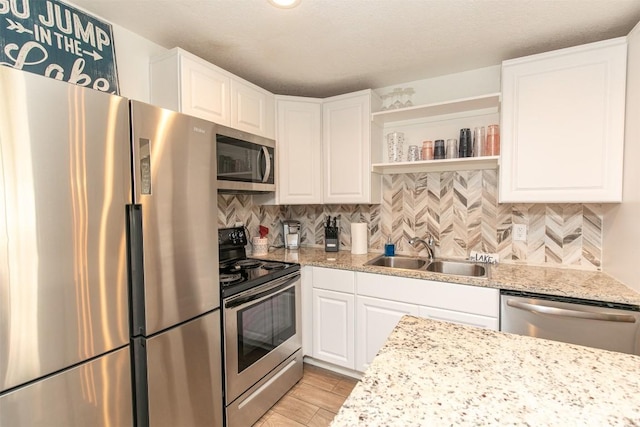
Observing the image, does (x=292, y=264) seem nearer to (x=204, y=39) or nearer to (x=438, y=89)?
(x=204, y=39)

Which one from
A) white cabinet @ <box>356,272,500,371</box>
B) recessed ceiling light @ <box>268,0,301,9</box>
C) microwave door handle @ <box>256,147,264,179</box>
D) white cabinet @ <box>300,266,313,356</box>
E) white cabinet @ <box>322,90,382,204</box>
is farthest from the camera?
white cabinet @ <box>322,90,382,204</box>

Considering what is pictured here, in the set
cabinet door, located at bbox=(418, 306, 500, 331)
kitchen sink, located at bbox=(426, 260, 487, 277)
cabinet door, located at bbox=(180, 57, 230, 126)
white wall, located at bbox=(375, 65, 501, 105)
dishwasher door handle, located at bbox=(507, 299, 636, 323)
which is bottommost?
cabinet door, located at bbox=(418, 306, 500, 331)

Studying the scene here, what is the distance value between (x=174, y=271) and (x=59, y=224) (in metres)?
0.49

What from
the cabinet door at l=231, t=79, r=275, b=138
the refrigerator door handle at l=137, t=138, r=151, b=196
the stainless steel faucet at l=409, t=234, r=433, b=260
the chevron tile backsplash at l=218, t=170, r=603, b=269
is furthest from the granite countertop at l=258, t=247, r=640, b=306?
the refrigerator door handle at l=137, t=138, r=151, b=196

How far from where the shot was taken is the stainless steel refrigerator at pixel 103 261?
0.94 m

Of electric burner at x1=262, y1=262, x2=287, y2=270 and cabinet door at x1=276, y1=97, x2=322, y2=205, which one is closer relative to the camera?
electric burner at x1=262, y1=262, x2=287, y2=270

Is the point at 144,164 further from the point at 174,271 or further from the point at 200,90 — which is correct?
the point at 200,90

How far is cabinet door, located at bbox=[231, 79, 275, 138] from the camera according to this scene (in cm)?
216

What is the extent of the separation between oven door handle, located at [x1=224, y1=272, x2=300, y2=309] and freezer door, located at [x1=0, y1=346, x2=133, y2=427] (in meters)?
0.57

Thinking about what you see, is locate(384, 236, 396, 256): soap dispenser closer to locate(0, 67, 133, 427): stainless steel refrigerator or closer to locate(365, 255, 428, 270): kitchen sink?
locate(365, 255, 428, 270): kitchen sink

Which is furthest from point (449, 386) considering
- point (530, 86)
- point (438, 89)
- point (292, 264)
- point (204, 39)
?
point (438, 89)

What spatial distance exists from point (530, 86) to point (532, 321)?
4.64 feet

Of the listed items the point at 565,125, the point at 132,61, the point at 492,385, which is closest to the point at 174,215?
the point at 132,61

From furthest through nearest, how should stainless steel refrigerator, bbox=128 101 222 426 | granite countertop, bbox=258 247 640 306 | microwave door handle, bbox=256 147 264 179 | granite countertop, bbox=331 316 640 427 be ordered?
1. microwave door handle, bbox=256 147 264 179
2. granite countertop, bbox=258 247 640 306
3. stainless steel refrigerator, bbox=128 101 222 426
4. granite countertop, bbox=331 316 640 427
